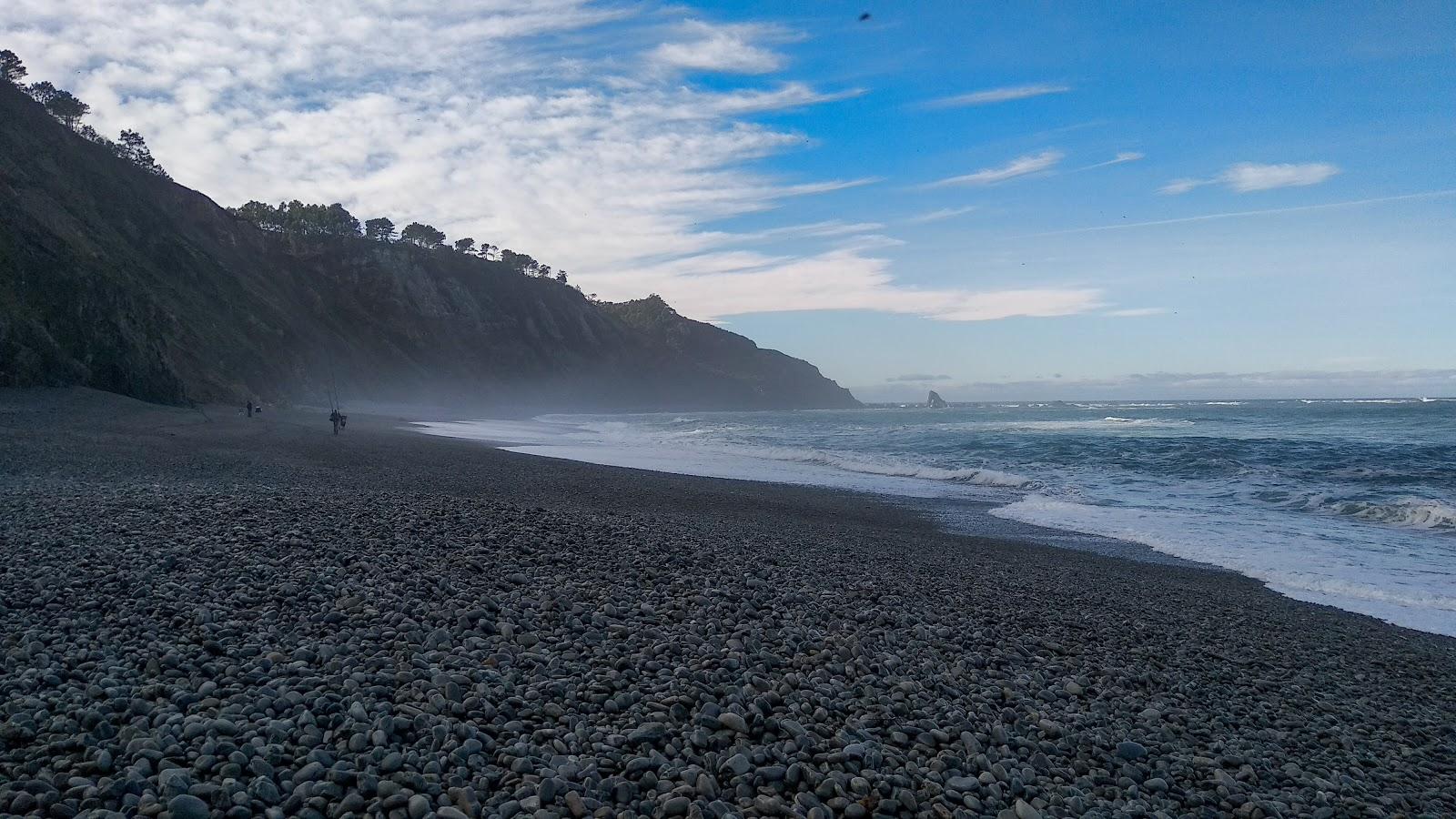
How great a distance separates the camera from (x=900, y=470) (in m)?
22.8

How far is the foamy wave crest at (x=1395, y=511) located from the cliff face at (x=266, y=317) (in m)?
33.0

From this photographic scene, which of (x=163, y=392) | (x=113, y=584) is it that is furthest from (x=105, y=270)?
(x=113, y=584)

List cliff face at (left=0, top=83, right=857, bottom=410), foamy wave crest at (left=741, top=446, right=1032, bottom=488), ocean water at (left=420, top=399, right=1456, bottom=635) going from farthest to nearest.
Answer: cliff face at (left=0, top=83, right=857, bottom=410) < foamy wave crest at (left=741, top=446, right=1032, bottom=488) < ocean water at (left=420, top=399, right=1456, bottom=635)

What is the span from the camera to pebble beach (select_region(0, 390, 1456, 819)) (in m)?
3.35

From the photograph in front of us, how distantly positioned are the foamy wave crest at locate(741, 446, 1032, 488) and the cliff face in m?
22.5

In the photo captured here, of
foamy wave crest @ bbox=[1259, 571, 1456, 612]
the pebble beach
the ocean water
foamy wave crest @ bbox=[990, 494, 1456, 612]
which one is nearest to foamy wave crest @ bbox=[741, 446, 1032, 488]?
the ocean water

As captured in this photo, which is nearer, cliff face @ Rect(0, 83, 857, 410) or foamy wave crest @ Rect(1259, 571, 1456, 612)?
foamy wave crest @ Rect(1259, 571, 1456, 612)

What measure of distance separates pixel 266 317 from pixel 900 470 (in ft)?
148

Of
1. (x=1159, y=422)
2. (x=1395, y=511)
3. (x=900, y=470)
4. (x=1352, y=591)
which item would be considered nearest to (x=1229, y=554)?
(x=1352, y=591)

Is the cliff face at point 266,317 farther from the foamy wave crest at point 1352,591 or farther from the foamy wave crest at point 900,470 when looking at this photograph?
the foamy wave crest at point 1352,591

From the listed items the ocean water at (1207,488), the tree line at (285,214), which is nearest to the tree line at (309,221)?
the tree line at (285,214)

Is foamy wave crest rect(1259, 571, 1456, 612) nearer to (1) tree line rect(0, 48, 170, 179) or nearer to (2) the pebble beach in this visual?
(2) the pebble beach

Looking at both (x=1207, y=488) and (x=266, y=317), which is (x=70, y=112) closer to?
(x=266, y=317)

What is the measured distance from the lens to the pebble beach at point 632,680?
3348mm
